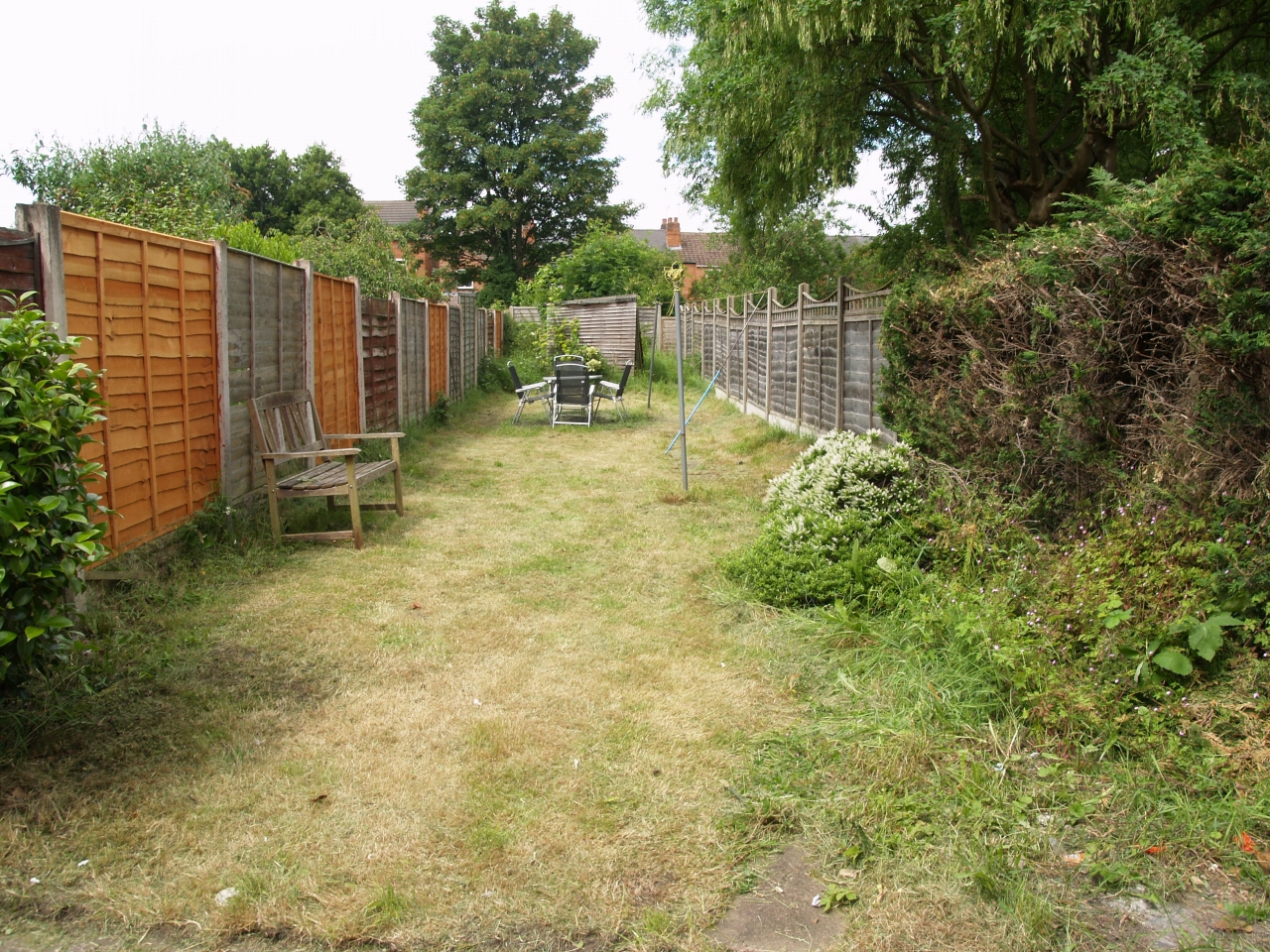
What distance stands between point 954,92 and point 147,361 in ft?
25.3

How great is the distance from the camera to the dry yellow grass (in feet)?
8.05

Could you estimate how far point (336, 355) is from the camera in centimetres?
873

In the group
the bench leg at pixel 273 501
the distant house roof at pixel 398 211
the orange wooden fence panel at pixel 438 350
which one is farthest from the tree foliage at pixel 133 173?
the distant house roof at pixel 398 211

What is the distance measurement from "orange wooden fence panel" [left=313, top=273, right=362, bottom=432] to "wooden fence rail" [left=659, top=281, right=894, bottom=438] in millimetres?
3858

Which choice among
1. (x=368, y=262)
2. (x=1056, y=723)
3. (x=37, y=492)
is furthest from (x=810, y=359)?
(x=368, y=262)

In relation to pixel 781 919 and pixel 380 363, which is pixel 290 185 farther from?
pixel 781 919

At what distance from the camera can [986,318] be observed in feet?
16.0

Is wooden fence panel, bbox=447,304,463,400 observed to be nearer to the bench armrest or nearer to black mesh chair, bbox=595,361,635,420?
black mesh chair, bbox=595,361,635,420

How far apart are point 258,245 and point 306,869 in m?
10.1

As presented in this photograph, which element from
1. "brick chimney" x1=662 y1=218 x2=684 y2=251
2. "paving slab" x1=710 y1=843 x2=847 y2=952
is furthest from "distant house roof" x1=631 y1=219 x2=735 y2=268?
"paving slab" x1=710 y1=843 x2=847 y2=952

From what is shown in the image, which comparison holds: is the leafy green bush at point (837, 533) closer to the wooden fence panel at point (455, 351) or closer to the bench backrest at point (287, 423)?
the bench backrest at point (287, 423)

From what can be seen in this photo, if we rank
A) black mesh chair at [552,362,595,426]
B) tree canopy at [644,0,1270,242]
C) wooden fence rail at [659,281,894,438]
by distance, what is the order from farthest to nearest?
black mesh chair at [552,362,595,426] < wooden fence rail at [659,281,894,438] < tree canopy at [644,0,1270,242]

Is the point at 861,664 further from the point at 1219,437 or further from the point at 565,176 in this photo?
the point at 565,176

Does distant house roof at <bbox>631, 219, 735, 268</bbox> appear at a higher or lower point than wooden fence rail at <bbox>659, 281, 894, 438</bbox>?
higher
